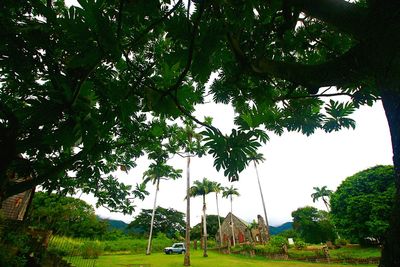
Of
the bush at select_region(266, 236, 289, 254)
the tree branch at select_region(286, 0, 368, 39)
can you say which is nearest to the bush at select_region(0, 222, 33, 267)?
the tree branch at select_region(286, 0, 368, 39)

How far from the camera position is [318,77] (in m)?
1.63

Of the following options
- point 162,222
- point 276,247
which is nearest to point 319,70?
point 276,247

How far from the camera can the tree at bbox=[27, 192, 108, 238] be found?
11.7m

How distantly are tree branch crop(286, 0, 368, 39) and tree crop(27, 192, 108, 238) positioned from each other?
5.84 metres

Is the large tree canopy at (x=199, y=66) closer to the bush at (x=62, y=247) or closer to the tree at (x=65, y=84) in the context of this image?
the tree at (x=65, y=84)

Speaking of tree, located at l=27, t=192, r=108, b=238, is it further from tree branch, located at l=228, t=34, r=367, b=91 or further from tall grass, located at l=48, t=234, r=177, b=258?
tree branch, located at l=228, t=34, r=367, b=91

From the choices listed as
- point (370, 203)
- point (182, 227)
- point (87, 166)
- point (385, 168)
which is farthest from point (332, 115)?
point (182, 227)

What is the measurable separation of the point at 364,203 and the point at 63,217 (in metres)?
27.9

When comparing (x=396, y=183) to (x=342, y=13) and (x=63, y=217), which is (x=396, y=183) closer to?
(x=342, y=13)

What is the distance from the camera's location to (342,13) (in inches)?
57.0

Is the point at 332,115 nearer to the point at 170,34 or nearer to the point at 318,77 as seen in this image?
the point at 318,77

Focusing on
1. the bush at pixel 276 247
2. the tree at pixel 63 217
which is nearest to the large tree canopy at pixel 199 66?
the tree at pixel 63 217

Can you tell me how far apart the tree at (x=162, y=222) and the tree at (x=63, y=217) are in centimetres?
2757

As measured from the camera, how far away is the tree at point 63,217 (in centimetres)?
1171
